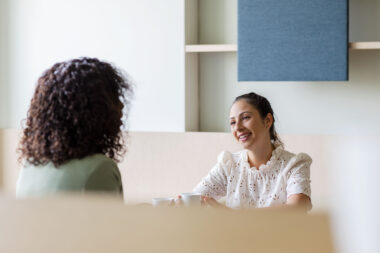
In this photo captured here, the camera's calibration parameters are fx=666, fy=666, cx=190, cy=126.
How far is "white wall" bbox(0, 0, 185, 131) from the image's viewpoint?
4.07 meters

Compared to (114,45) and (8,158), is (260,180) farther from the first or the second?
(8,158)

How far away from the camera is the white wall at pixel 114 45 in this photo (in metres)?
4.07

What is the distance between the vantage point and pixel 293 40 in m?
3.65

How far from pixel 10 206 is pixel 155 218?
200 mm

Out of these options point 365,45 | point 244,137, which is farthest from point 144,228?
point 365,45

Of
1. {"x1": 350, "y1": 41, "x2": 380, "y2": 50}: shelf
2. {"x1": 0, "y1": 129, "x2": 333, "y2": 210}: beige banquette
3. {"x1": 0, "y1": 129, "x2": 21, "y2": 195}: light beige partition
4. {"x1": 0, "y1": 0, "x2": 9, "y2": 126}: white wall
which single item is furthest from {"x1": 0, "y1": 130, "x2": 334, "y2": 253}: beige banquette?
{"x1": 0, "y1": 0, "x2": 9, "y2": 126}: white wall

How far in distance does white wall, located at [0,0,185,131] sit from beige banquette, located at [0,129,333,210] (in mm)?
118

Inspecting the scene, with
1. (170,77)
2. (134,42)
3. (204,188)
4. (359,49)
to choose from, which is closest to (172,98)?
(170,77)

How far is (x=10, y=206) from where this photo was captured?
0.81m

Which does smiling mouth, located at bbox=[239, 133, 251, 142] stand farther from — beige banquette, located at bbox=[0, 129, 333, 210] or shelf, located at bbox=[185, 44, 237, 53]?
shelf, located at bbox=[185, 44, 237, 53]

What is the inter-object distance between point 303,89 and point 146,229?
3214 mm

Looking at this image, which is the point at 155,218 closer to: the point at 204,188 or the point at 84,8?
the point at 204,188

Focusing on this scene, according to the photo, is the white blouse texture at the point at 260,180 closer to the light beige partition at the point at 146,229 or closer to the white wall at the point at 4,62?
the light beige partition at the point at 146,229

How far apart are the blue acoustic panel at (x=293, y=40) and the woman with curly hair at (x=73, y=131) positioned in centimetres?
190
